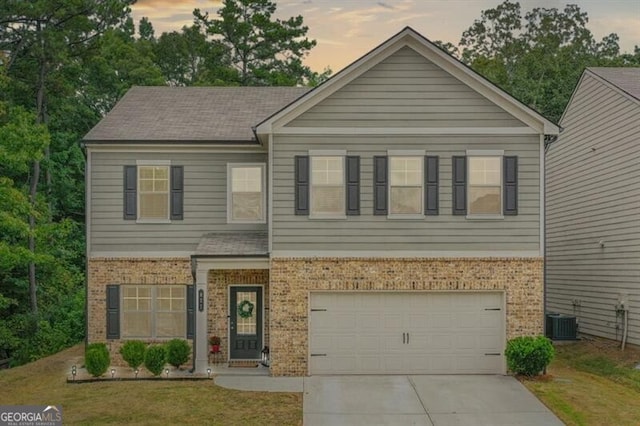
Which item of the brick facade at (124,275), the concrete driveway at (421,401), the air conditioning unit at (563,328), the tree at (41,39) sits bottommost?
the concrete driveway at (421,401)

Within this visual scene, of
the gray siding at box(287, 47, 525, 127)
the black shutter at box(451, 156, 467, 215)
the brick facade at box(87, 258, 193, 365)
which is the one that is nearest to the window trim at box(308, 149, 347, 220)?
the gray siding at box(287, 47, 525, 127)

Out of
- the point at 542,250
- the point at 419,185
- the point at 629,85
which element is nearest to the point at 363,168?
the point at 419,185

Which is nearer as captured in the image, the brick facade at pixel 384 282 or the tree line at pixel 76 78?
the brick facade at pixel 384 282

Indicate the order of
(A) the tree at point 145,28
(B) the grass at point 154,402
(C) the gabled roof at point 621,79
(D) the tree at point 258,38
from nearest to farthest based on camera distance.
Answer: (B) the grass at point 154,402 → (C) the gabled roof at point 621,79 → (D) the tree at point 258,38 → (A) the tree at point 145,28

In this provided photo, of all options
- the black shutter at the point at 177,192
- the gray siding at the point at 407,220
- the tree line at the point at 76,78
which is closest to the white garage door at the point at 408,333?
the gray siding at the point at 407,220

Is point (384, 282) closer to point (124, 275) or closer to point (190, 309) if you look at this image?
point (190, 309)

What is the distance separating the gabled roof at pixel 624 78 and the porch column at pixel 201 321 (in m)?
12.6

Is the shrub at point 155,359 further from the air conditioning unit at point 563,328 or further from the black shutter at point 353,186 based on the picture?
the air conditioning unit at point 563,328

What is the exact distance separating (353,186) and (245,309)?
14.8ft

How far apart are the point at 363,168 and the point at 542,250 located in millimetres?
4608

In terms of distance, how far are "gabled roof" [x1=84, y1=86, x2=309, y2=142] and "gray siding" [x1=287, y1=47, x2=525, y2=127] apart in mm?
2862

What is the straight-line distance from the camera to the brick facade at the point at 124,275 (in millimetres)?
18250

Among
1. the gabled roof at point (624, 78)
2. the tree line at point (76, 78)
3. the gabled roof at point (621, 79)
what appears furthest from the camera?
the tree line at point (76, 78)

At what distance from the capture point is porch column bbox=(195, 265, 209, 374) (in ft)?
54.2
